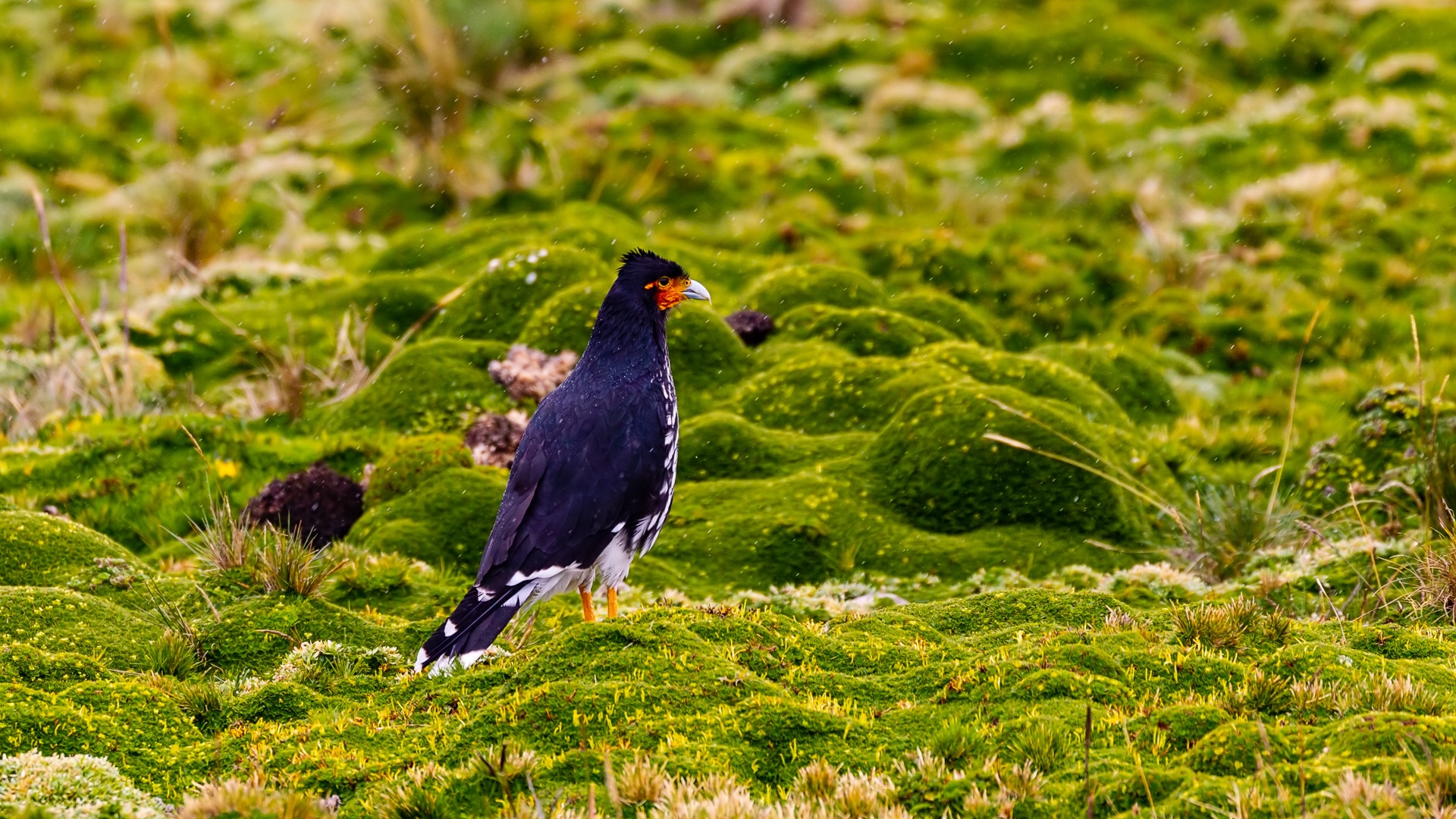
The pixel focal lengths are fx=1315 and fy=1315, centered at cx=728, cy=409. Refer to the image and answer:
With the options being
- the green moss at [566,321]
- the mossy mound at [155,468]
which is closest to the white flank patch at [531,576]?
the mossy mound at [155,468]

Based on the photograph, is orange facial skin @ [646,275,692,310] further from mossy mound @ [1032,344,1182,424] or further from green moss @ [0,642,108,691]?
mossy mound @ [1032,344,1182,424]

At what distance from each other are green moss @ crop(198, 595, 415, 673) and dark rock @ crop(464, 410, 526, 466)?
3.36m

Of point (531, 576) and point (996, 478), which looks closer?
point (531, 576)

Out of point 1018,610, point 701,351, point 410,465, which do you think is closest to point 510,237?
point 701,351

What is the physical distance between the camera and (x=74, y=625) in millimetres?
6973

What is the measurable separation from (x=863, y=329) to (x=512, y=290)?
138 inches

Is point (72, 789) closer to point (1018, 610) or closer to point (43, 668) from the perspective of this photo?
point (43, 668)

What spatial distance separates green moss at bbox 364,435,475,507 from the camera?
10.1m

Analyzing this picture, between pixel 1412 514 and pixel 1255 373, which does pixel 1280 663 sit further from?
pixel 1255 373

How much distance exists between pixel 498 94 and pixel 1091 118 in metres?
10.1

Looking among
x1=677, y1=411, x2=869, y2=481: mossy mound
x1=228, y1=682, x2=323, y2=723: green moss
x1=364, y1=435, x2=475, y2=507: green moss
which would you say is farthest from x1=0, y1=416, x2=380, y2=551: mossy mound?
x1=228, y1=682, x2=323, y2=723: green moss

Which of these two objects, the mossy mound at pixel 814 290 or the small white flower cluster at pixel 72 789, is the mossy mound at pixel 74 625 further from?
the mossy mound at pixel 814 290

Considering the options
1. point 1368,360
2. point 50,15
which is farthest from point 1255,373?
point 50,15

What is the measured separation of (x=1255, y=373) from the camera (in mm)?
14406
